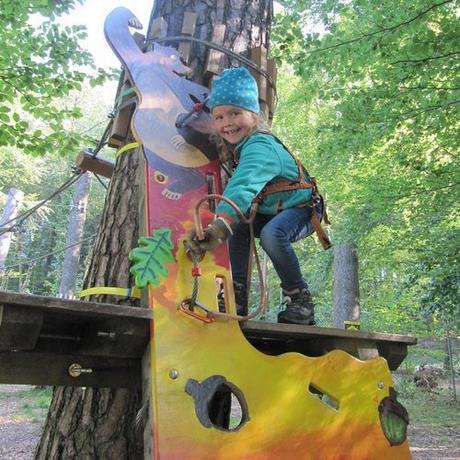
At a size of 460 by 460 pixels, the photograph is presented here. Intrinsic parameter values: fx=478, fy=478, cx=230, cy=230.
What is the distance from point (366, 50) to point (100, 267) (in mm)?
3180

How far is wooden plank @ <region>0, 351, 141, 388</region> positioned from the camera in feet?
6.03

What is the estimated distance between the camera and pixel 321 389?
200cm

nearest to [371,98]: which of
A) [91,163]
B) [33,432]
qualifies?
[91,163]

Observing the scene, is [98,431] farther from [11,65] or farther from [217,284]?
[11,65]

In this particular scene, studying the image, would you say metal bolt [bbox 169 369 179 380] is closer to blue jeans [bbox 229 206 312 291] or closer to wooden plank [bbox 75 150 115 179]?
blue jeans [bbox 229 206 312 291]

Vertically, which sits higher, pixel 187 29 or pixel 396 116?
pixel 396 116

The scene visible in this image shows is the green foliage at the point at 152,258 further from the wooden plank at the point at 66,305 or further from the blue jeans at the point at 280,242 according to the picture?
the blue jeans at the point at 280,242

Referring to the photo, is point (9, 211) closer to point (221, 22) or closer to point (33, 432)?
point (33, 432)

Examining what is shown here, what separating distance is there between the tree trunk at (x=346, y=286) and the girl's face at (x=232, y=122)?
8192 mm

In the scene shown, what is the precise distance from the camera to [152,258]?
182 centimetres

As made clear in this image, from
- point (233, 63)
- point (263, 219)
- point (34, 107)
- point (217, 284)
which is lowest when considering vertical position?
point (217, 284)

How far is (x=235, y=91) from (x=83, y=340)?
1.26 metres

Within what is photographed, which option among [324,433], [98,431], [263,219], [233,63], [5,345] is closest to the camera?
[5,345]

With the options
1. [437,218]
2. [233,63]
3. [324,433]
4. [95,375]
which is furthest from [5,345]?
[437,218]
